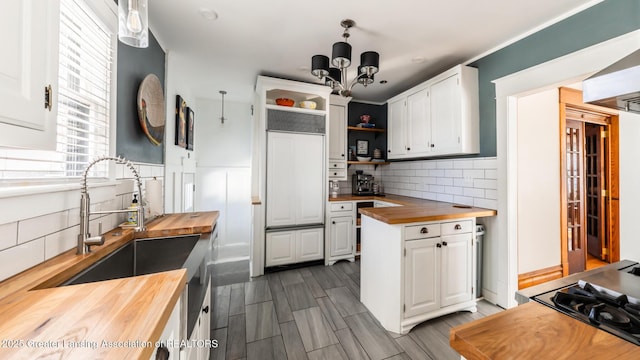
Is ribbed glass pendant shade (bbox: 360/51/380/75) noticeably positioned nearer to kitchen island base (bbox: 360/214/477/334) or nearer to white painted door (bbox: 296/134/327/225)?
kitchen island base (bbox: 360/214/477/334)

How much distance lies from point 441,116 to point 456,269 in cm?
161

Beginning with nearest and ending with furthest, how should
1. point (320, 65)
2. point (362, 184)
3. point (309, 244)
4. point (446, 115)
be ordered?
1. point (320, 65)
2. point (446, 115)
3. point (309, 244)
4. point (362, 184)

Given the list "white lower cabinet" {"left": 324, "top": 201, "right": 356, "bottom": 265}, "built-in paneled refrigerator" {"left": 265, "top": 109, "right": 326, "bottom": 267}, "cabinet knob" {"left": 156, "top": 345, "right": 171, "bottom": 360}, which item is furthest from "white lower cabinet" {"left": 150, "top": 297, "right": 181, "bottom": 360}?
"white lower cabinet" {"left": 324, "top": 201, "right": 356, "bottom": 265}

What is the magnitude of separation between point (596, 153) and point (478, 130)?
2.23m

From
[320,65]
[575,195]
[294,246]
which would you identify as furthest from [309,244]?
[575,195]

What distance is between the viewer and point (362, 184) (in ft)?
12.3

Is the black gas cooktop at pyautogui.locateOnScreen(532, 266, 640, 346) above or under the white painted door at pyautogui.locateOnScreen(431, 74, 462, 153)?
under

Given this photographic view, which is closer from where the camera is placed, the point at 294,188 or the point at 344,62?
the point at 344,62

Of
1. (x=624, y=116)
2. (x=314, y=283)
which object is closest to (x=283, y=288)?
(x=314, y=283)

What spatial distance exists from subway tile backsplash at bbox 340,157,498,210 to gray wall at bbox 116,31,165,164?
2708 mm

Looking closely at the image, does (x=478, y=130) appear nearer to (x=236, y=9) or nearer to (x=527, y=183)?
(x=527, y=183)

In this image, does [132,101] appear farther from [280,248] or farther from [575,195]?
[575,195]

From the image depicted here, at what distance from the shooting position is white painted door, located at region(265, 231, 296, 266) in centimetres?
289

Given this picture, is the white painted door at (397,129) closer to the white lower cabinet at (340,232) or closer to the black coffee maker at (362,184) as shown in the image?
the black coffee maker at (362,184)
